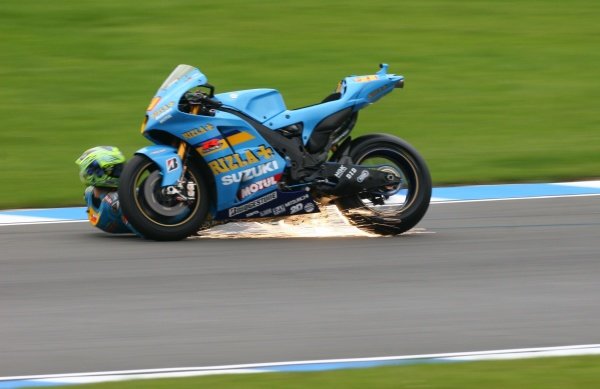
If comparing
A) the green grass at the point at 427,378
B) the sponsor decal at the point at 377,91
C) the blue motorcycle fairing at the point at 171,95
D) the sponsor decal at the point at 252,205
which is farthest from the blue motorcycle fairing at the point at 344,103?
the green grass at the point at 427,378

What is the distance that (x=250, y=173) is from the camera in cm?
902

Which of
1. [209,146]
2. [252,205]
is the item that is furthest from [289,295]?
[209,146]

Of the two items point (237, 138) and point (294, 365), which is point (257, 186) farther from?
point (294, 365)

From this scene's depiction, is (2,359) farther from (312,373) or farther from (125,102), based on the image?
(125,102)

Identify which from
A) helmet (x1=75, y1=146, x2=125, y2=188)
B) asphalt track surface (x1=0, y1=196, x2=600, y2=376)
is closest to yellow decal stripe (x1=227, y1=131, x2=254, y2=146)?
asphalt track surface (x1=0, y1=196, x2=600, y2=376)

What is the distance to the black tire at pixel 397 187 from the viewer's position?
9195 mm

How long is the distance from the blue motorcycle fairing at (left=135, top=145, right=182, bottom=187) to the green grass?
329cm

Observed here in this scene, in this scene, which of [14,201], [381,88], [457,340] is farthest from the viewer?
[14,201]

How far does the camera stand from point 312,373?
18.7 feet

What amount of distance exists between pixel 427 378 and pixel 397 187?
12.2ft

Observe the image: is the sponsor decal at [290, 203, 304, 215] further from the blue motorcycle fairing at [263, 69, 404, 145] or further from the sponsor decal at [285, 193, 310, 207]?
the blue motorcycle fairing at [263, 69, 404, 145]

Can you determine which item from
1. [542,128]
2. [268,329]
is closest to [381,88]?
[268,329]

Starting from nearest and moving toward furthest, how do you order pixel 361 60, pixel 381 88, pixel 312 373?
pixel 312 373, pixel 381 88, pixel 361 60

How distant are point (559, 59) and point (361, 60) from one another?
8.94 ft
